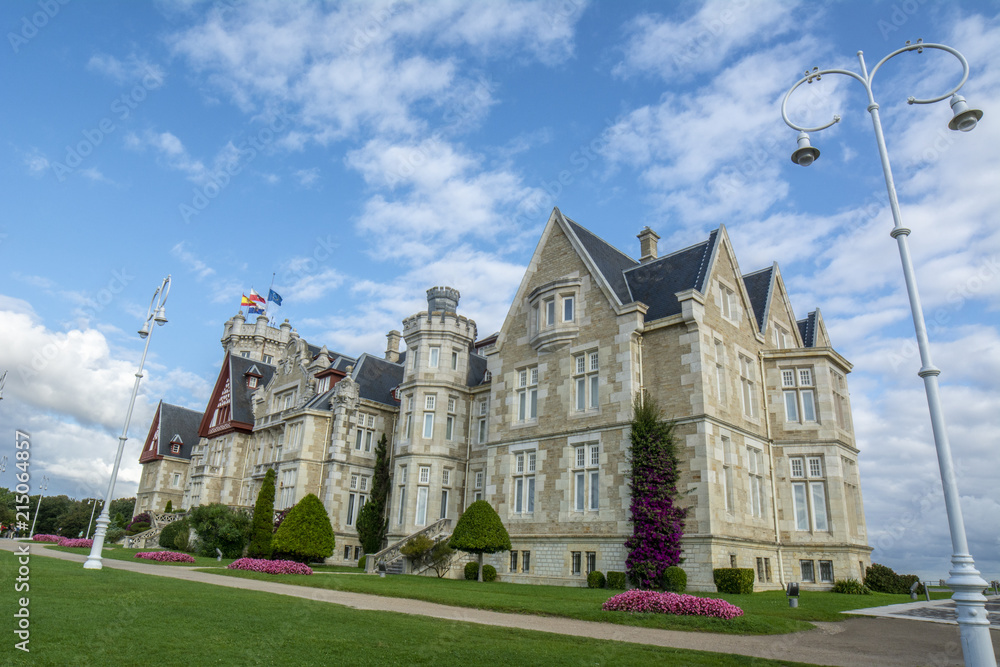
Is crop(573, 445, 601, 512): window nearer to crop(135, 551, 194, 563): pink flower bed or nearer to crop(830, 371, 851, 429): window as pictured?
crop(830, 371, 851, 429): window

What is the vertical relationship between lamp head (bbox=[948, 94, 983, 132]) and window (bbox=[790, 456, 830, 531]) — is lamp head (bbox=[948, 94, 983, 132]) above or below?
above

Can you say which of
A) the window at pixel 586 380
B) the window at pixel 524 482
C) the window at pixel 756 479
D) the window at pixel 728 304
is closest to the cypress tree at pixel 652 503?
the window at pixel 586 380

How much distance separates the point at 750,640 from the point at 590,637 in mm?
2942

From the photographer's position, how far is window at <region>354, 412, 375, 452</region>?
39469mm

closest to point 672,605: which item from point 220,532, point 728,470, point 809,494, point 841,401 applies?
point 728,470

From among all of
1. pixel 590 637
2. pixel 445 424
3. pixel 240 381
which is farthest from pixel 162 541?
pixel 590 637

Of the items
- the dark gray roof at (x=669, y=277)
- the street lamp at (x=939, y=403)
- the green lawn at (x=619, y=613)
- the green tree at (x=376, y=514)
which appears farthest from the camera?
the green tree at (x=376, y=514)

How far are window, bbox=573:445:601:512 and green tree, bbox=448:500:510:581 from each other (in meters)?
3.25

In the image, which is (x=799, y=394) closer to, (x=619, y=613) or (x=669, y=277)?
(x=669, y=277)

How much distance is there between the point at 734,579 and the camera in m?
21.0

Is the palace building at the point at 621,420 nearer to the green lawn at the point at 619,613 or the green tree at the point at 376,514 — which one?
the green tree at the point at 376,514

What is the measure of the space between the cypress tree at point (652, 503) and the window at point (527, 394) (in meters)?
6.05

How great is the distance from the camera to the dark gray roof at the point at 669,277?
26609 millimetres

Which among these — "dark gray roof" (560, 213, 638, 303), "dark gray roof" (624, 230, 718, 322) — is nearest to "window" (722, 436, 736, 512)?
"dark gray roof" (624, 230, 718, 322)
